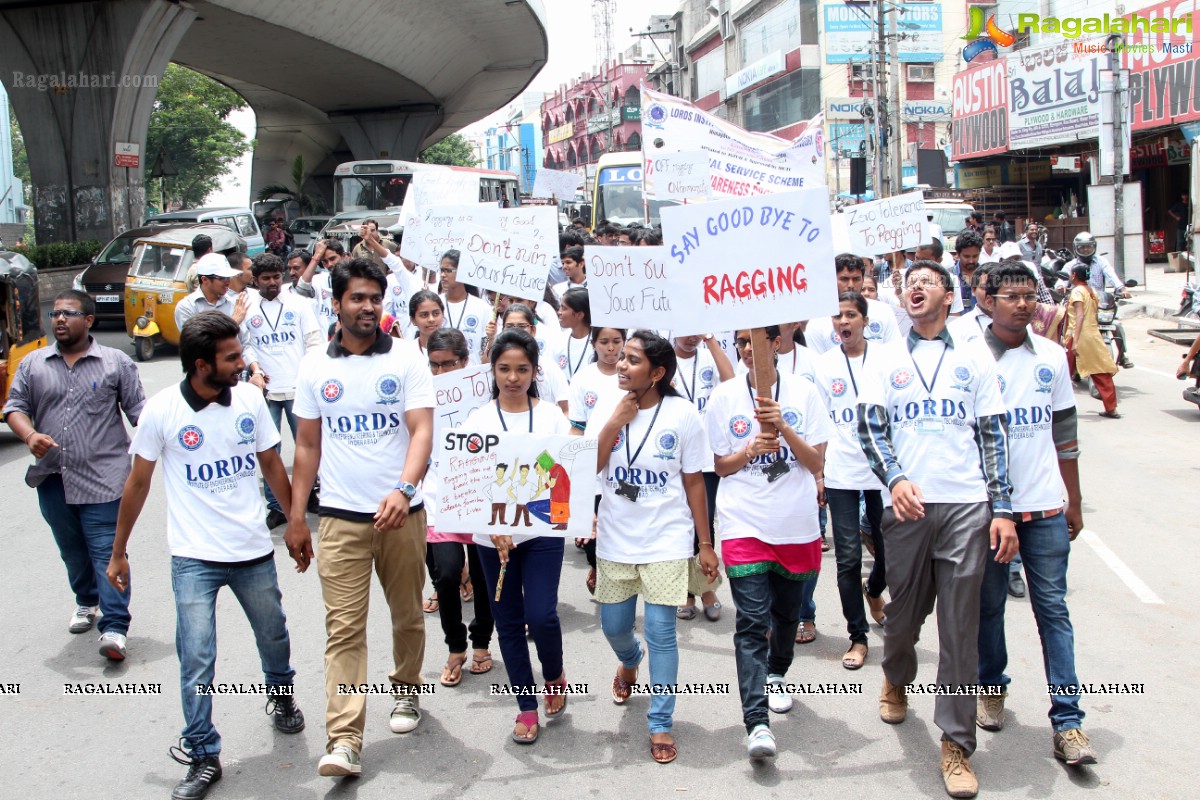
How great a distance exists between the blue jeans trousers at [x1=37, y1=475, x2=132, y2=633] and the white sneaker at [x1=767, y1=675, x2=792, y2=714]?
321cm

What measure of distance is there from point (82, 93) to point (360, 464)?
28.3 metres

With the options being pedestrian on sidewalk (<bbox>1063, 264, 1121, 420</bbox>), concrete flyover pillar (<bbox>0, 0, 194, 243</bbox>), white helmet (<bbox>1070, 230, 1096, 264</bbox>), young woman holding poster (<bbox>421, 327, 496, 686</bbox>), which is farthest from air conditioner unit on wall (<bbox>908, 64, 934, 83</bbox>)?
young woman holding poster (<bbox>421, 327, 496, 686</bbox>)

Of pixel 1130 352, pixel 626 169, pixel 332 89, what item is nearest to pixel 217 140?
pixel 332 89

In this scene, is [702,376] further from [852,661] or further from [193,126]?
[193,126]

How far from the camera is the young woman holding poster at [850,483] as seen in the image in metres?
5.38

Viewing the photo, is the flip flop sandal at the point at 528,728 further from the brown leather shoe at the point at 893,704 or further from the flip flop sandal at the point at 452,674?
the brown leather shoe at the point at 893,704

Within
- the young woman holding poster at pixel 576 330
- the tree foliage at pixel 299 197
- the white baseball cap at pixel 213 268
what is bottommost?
the young woman holding poster at pixel 576 330

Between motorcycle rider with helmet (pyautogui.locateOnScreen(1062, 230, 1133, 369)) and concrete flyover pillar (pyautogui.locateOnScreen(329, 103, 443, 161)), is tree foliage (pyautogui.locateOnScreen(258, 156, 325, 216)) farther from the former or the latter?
motorcycle rider with helmet (pyautogui.locateOnScreen(1062, 230, 1133, 369))

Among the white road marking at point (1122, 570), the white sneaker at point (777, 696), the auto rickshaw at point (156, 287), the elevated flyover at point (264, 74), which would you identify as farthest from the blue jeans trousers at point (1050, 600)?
the elevated flyover at point (264, 74)

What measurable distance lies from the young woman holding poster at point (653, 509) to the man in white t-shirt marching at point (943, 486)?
0.74 meters

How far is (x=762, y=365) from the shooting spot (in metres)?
4.29

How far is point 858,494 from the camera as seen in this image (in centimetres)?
558

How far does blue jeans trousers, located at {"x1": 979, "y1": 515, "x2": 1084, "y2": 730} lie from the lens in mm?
4316

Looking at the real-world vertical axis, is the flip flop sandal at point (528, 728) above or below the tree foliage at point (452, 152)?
below
